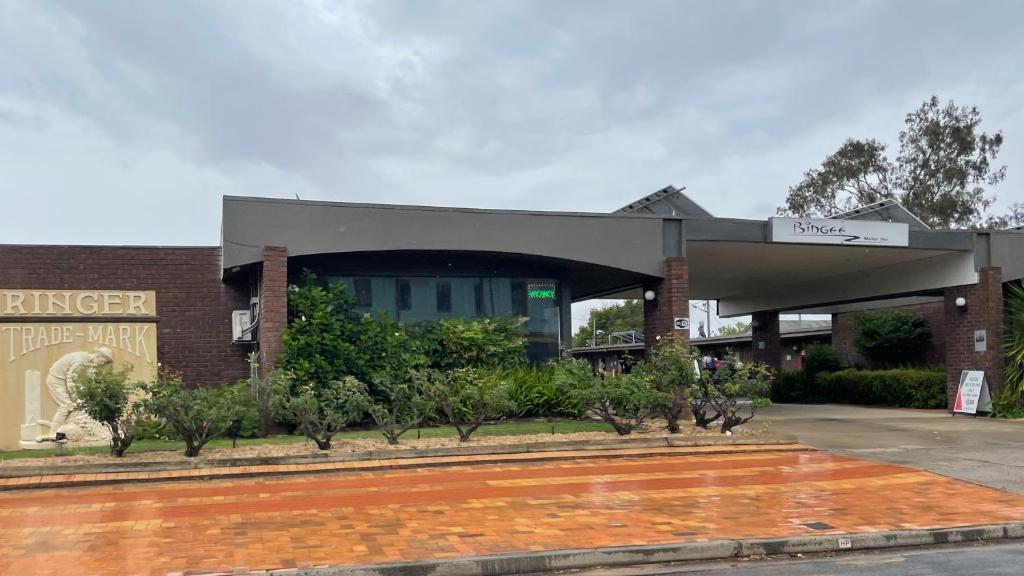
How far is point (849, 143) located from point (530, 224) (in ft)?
106

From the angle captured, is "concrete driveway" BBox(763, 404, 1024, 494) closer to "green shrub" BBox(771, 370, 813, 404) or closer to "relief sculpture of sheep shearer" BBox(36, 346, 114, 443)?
"green shrub" BBox(771, 370, 813, 404)

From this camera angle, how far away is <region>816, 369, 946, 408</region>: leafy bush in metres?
23.9

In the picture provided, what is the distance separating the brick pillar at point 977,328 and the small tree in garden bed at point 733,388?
26.6 ft

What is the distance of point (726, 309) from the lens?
3253cm

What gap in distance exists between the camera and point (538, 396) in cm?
1656

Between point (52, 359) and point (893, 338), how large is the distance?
24960mm

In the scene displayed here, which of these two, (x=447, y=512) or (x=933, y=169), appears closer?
(x=447, y=512)

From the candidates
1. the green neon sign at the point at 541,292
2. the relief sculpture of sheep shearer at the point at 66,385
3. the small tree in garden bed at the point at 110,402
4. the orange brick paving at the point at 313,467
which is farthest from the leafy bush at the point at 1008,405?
the relief sculpture of sheep shearer at the point at 66,385

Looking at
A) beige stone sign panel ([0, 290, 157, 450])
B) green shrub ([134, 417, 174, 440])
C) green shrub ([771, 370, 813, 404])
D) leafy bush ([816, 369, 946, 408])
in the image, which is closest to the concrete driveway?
leafy bush ([816, 369, 946, 408])

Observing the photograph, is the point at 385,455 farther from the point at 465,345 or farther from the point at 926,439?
the point at 926,439

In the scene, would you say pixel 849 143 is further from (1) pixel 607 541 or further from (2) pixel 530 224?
(1) pixel 607 541

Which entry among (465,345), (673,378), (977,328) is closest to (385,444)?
(465,345)

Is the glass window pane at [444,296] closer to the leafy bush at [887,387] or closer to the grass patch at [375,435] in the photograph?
the grass patch at [375,435]

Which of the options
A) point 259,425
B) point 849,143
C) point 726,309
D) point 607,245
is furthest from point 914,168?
point 259,425
